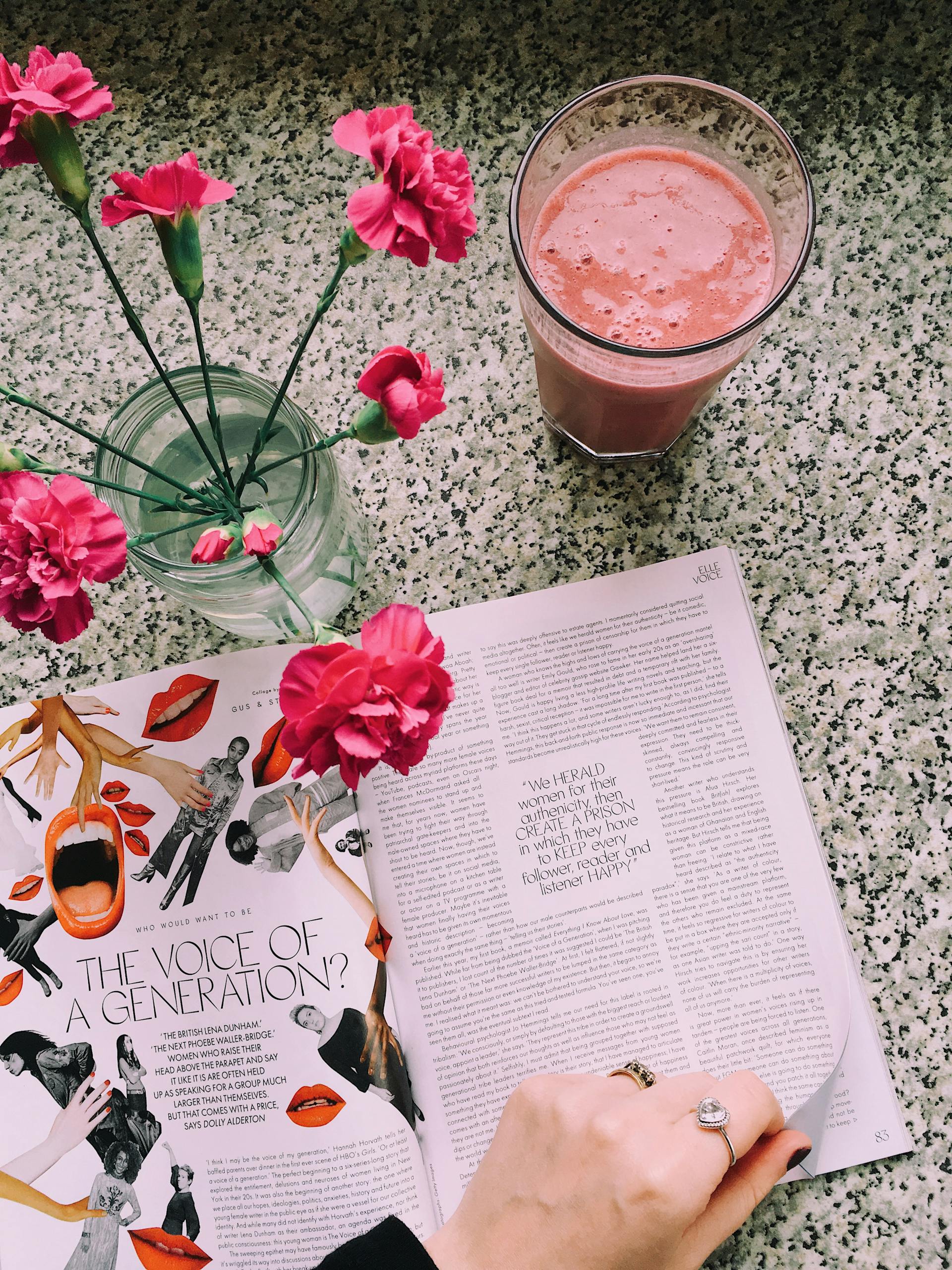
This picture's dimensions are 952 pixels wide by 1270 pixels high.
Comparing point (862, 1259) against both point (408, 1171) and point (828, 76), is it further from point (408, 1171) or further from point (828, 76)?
point (828, 76)

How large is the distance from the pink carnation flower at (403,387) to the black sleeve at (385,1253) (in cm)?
50

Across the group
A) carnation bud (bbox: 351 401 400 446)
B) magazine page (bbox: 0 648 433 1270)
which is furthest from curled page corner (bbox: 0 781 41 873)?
carnation bud (bbox: 351 401 400 446)

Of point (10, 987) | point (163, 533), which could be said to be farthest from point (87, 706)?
point (163, 533)

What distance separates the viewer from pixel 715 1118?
1.90 ft

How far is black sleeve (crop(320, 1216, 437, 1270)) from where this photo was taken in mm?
582

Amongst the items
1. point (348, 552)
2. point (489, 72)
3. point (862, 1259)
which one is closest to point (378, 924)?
point (348, 552)

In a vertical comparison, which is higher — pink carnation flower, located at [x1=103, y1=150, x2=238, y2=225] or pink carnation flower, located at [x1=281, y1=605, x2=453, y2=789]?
pink carnation flower, located at [x1=103, y1=150, x2=238, y2=225]

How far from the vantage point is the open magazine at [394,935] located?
656mm

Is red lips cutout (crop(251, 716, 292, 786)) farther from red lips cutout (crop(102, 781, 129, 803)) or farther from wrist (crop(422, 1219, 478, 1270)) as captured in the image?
wrist (crop(422, 1219, 478, 1270))

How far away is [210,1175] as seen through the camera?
656 mm

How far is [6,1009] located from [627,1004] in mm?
451

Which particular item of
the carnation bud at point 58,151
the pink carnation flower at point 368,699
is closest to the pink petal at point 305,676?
the pink carnation flower at point 368,699

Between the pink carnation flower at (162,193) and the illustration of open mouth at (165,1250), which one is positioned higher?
the pink carnation flower at (162,193)

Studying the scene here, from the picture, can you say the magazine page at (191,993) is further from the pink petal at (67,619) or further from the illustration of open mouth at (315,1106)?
the pink petal at (67,619)
